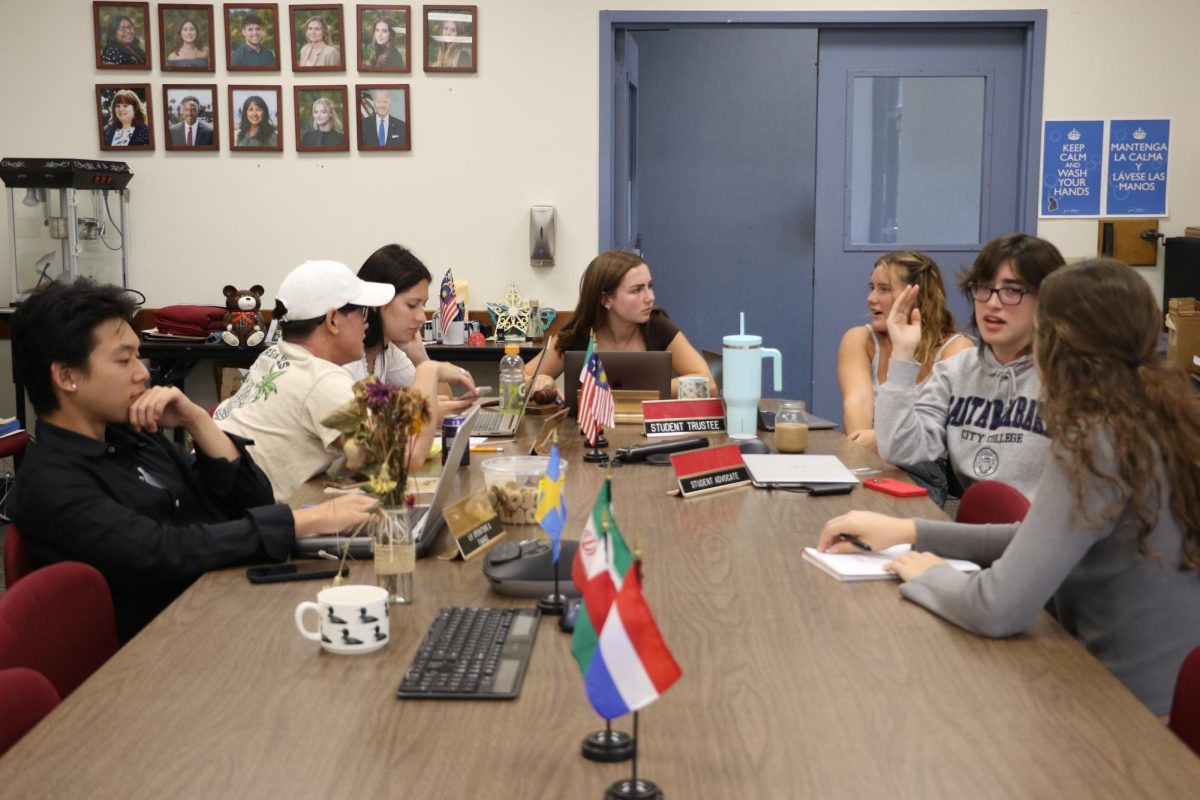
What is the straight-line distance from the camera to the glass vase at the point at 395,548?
186 cm

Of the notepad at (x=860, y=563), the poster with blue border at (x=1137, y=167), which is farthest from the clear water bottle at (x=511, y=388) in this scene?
the poster with blue border at (x=1137, y=167)

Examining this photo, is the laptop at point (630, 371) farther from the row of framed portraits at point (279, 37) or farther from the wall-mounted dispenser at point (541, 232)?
the row of framed portraits at point (279, 37)

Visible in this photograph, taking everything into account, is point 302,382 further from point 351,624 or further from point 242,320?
point 242,320

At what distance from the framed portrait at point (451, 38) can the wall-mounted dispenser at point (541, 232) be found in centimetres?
75

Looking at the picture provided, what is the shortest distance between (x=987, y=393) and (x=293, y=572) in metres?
1.77

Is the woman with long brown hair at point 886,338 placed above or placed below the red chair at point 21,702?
above

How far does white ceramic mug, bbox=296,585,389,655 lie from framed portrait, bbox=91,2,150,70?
495 cm

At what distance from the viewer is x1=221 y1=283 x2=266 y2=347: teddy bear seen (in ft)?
18.3

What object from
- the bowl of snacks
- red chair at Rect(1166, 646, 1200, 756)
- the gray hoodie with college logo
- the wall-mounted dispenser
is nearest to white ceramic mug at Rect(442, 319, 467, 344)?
the wall-mounted dispenser

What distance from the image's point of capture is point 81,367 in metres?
2.26

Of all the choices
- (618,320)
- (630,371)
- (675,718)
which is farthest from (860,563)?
(618,320)

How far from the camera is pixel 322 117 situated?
5.88 meters

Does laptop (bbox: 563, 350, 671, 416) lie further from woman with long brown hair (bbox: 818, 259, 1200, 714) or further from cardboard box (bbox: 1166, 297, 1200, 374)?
cardboard box (bbox: 1166, 297, 1200, 374)

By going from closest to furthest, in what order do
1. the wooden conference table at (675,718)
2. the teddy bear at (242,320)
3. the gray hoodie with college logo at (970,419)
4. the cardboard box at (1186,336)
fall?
the wooden conference table at (675,718)
the gray hoodie with college logo at (970,419)
the cardboard box at (1186,336)
the teddy bear at (242,320)
